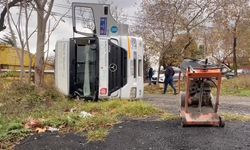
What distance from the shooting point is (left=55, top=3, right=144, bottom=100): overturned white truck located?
16734mm

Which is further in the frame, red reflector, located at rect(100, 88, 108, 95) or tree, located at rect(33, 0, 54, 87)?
tree, located at rect(33, 0, 54, 87)

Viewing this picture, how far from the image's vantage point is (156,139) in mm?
8109

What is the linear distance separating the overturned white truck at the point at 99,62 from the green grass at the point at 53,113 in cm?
101

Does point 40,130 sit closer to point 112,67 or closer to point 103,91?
point 103,91

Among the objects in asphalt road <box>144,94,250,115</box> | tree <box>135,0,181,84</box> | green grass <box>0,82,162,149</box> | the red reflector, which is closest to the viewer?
green grass <box>0,82,162,149</box>

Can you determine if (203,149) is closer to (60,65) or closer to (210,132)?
(210,132)

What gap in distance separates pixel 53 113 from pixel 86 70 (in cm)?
595

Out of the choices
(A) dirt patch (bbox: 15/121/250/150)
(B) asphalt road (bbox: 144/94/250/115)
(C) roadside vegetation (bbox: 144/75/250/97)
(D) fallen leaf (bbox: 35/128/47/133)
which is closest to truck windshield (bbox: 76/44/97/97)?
(B) asphalt road (bbox: 144/94/250/115)

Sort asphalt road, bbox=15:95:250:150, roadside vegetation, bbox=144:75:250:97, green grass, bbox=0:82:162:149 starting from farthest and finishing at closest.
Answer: roadside vegetation, bbox=144:75:250:97 → green grass, bbox=0:82:162:149 → asphalt road, bbox=15:95:250:150

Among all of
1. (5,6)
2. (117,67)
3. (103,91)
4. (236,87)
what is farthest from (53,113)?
(236,87)

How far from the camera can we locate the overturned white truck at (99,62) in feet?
54.9

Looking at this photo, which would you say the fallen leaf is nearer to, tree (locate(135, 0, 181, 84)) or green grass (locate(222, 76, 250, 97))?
green grass (locate(222, 76, 250, 97))

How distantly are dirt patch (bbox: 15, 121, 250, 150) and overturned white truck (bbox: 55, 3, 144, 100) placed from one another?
293 inches

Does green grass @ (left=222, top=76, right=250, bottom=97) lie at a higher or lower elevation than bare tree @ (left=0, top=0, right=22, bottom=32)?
lower
